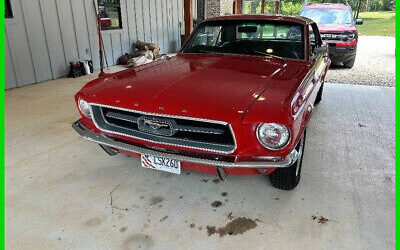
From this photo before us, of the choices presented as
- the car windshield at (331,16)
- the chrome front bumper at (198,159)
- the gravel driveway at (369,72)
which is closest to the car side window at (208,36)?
the chrome front bumper at (198,159)

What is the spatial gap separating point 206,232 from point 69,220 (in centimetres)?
101

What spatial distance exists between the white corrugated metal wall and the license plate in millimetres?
4945

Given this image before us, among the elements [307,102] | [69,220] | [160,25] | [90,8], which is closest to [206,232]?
[69,220]

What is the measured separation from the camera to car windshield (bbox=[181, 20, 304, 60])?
311cm

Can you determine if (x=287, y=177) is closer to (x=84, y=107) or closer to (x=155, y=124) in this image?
(x=155, y=124)

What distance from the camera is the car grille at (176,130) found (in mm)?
2018

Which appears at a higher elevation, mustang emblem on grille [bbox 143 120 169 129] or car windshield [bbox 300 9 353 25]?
car windshield [bbox 300 9 353 25]

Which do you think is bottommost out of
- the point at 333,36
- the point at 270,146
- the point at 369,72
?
the point at 369,72

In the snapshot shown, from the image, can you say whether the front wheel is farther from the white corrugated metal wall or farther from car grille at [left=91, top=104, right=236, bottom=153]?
the white corrugated metal wall

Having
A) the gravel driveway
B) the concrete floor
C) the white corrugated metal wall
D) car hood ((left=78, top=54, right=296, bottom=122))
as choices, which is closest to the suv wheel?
the gravel driveway

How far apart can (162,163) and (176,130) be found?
1.00ft

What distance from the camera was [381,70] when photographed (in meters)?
7.61

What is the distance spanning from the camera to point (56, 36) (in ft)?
21.8

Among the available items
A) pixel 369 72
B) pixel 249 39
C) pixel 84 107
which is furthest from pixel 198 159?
pixel 369 72
